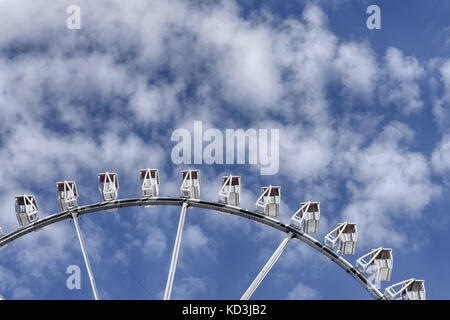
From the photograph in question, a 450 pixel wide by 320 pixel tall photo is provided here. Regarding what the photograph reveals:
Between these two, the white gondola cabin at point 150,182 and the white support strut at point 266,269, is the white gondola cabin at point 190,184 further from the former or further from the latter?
the white support strut at point 266,269

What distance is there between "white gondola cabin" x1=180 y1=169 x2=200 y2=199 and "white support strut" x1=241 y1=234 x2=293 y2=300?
6145mm

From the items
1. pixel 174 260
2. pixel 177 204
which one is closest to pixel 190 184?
pixel 177 204

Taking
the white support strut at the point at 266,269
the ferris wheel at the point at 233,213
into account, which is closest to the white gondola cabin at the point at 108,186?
the ferris wheel at the point at 233,213

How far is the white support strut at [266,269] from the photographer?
2464cm

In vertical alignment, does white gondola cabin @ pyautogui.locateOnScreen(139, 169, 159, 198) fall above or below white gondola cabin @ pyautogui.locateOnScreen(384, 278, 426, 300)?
above

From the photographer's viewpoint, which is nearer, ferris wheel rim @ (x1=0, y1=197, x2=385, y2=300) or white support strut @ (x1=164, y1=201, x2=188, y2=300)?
white support strut @ (x1=164, y1=201, x2=188, y2=300)

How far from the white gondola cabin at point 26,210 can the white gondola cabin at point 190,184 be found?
360 inches

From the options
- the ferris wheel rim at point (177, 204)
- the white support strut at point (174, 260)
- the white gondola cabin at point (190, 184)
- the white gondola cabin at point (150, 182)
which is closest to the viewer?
the white support strut at point (174, 260)

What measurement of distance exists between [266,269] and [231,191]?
21.6 feet

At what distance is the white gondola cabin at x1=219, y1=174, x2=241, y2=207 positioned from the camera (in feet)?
103

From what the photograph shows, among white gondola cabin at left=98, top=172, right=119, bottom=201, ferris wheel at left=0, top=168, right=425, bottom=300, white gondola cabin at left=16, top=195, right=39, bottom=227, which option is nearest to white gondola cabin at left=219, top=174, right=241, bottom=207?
ferris wheel at left=0, top=168, right=425, bottom=300

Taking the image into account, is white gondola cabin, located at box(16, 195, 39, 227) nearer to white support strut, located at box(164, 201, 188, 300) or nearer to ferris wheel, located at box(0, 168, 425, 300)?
ferris wheel, located at box(0, 168, 425, 300)

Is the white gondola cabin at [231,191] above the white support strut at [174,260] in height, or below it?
above
